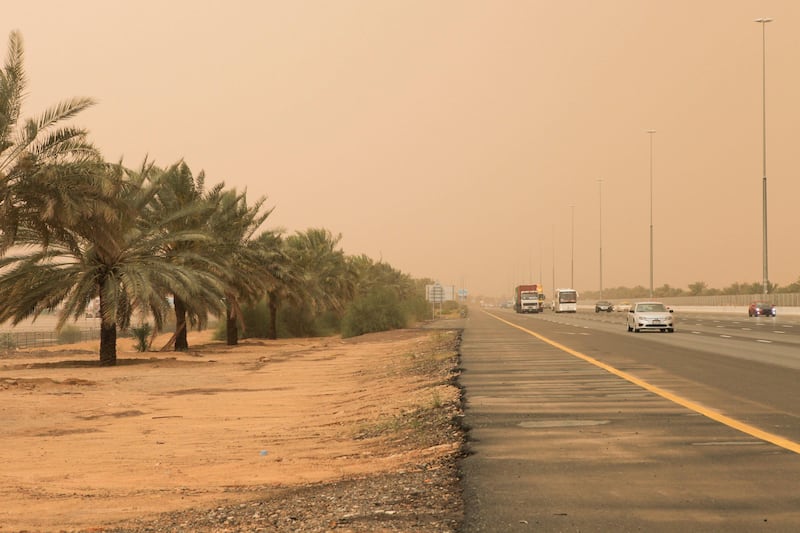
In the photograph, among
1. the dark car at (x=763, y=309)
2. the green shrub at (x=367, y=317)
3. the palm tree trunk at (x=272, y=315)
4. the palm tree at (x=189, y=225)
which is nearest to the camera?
the palm tree at (x=189, y=225)

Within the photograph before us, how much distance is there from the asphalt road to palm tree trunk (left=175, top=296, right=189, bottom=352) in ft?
67.5

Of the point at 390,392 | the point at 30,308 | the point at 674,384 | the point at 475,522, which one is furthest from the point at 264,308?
the point at 475,522

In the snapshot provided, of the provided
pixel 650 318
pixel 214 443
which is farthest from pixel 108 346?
pixel 650 318

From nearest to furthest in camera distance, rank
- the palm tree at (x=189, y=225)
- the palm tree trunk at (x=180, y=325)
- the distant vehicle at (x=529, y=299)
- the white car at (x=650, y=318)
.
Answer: the palm tree at (x=189, y=225), the palm tree trunk at (x=180, y=325), the white car at (x=650, y=318), the distant vehicle at (x=529, y=299)

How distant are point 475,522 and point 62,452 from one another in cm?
812

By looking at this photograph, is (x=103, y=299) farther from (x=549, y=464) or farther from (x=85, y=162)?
(x=549, y=464)

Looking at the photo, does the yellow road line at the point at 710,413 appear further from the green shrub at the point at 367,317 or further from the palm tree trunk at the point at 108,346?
the green shrub at the point at 367,317

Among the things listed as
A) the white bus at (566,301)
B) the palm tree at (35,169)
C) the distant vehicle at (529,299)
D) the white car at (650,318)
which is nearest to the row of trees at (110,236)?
the palm tree at (35,169)

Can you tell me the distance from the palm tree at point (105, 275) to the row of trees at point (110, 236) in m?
0.04

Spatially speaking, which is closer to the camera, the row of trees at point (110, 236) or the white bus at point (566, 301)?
the row of trees at point (110, 236)

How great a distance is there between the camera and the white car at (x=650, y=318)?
149 feet

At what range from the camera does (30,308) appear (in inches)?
1169

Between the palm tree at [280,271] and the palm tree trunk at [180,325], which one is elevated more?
the palm tree at [280,271]

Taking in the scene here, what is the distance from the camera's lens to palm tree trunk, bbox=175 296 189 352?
38969mm
